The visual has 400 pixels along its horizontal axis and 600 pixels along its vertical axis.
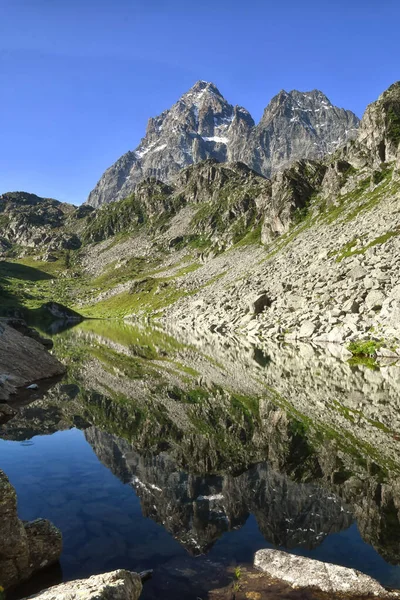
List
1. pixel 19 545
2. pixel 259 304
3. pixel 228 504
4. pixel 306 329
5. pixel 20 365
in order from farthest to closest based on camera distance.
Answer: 1. pixel 259 304
2. pixel 306 329
3. pixel 20 365
4. pixel 228 504
5. pixel 19 545

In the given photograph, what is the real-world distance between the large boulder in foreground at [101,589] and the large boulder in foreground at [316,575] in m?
3.96

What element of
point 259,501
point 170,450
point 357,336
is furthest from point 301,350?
point 259,501

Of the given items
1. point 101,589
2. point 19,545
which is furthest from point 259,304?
point 101,589

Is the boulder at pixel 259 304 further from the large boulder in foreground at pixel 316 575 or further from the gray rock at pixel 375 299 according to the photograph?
the large boulder in foreground at pixel 316 575

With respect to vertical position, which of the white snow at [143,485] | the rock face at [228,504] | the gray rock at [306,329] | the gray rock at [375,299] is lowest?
the rock face at [228,504]

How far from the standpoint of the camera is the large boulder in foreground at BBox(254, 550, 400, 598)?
1001 centimetres

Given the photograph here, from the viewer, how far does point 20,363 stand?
130ft

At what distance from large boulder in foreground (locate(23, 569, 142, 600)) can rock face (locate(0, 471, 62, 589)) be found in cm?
206

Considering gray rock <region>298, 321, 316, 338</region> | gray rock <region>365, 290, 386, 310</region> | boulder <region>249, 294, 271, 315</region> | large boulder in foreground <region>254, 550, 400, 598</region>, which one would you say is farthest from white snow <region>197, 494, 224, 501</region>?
boulder <region>249, 294, 271, 315</region>

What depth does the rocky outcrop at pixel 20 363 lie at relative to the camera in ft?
118

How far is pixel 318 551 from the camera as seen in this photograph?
489 inches

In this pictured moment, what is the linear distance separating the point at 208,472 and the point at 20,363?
2817cm

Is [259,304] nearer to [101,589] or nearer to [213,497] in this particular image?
[213,497]

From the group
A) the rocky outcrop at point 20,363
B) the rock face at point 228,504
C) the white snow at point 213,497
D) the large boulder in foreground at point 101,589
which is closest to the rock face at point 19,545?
the large boulder in foreground at point 101,589
